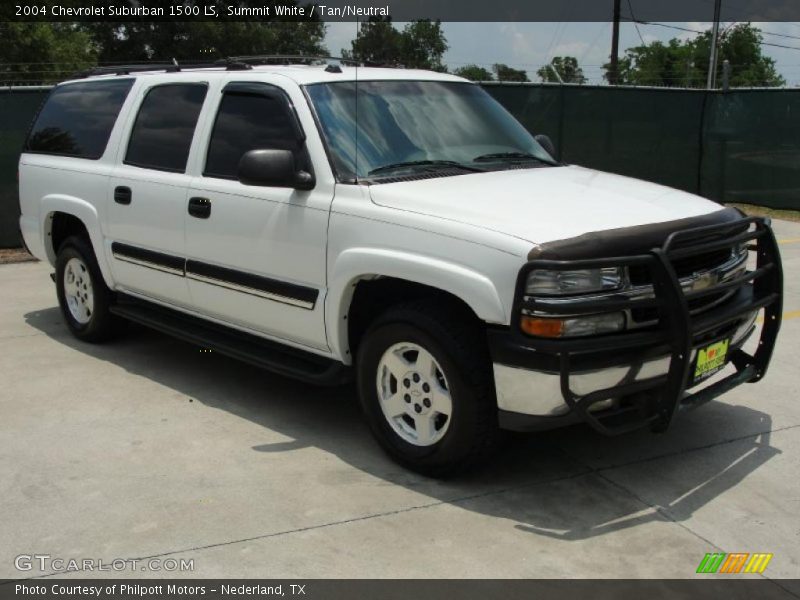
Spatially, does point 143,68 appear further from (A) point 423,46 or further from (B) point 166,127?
(A) point 423,46

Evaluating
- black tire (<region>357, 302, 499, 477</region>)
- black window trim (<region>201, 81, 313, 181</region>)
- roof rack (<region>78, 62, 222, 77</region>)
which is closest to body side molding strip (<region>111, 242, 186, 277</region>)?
black window trim (<region>201, 81, 313, 181</region>)

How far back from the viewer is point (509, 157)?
204 inches

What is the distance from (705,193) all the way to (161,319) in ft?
34.8

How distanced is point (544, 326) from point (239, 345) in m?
2.14

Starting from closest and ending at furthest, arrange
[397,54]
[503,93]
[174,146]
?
[174,146], [397,54], [503,93]

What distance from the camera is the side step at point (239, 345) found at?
4738mm

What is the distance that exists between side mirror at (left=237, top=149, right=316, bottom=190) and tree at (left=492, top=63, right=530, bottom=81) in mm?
9850

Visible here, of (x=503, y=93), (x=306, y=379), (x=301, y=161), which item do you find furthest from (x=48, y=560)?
(x=503, y=93)

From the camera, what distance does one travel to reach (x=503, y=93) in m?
13.5

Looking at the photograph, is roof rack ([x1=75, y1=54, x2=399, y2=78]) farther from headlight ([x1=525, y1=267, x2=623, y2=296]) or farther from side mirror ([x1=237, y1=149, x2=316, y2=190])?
headlight ([x1=525, y1=267, x2=623, y2=296])

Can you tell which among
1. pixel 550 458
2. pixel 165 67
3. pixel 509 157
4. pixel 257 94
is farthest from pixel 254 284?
pixel 165 67
